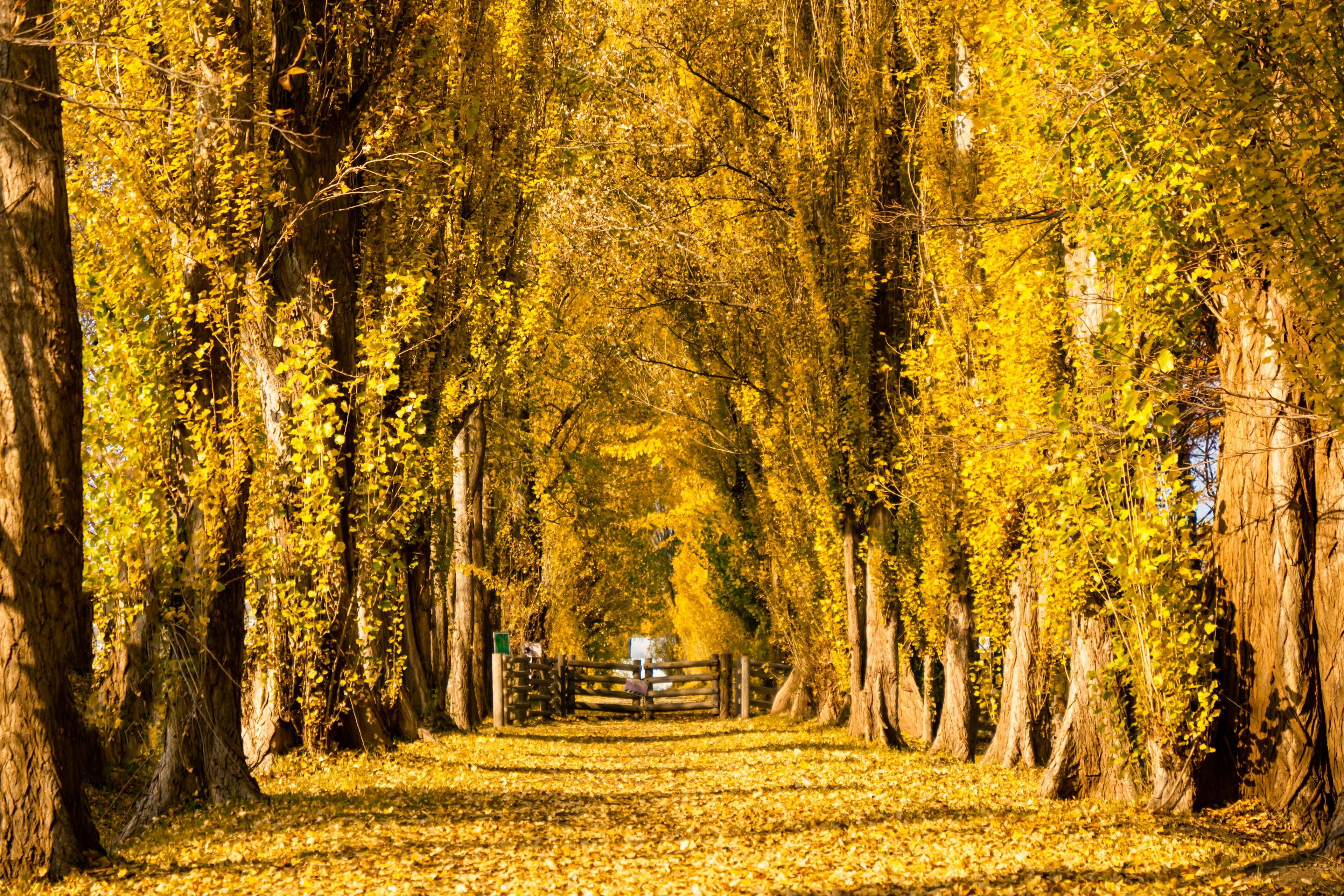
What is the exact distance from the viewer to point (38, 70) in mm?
6902

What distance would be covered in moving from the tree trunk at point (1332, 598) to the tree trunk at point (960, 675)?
5.70 metres

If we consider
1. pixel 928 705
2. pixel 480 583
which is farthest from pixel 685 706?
pixel 928 705

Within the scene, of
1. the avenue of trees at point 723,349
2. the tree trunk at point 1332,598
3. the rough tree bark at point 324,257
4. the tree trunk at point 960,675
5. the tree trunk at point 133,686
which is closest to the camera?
the avenue of trees at point 723,349

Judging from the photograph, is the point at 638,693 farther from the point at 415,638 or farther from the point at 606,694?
the point at 415,638

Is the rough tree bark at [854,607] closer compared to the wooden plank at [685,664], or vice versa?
the rough tree bark at [854,607]

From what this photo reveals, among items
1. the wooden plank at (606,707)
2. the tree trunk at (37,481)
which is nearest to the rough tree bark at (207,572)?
the tree trunk at (37,481)

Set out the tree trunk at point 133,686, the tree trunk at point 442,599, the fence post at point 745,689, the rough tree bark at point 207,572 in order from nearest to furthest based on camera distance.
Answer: the tree trunk at point 133,686, the rough tree bark at point 207,572, the tree trunk at point 442,599, the fence post at point 745,689

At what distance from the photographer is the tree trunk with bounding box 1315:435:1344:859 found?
805 cm

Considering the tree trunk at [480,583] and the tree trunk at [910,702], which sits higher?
the tree trunk at [480,583]

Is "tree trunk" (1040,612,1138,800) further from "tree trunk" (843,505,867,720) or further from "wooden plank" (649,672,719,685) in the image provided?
"wooden plank" (649,672,719,685)

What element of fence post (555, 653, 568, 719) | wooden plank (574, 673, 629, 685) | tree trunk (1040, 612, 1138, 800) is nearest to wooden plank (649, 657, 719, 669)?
wooden plank (574, 673, 629, 685)

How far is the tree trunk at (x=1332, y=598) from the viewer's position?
8.05m

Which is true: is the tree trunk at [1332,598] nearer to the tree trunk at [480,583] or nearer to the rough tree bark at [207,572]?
the rough tree bark at [207,572]

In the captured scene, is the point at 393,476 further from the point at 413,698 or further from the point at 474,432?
the point at 474,432
